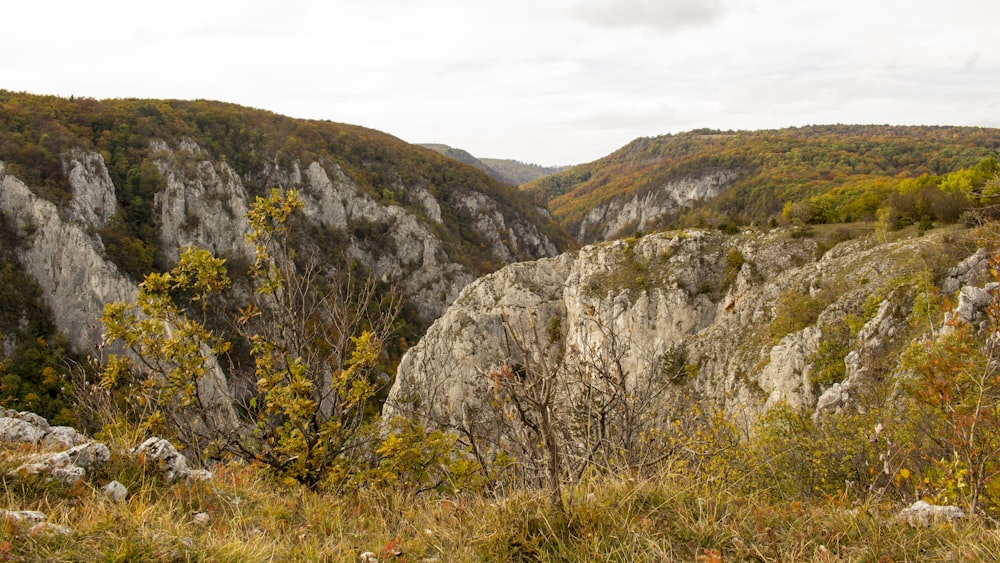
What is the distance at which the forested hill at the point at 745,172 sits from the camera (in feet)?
273

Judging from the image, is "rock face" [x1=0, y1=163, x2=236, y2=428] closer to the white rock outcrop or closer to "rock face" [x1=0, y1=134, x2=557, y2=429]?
"rock face" [x1=0, y1=134, x2=557, y2=429]

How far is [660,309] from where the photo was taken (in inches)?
1095

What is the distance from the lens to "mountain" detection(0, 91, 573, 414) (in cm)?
4566

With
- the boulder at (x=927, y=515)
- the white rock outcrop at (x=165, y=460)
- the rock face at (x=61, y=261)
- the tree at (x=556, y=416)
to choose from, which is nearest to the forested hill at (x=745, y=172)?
the tree at (x=556, y=416)

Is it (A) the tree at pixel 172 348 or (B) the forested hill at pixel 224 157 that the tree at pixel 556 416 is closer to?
(A) the tree at pixel 172 348

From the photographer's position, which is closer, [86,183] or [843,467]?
[843,467]

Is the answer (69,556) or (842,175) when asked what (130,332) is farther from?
(842,175)

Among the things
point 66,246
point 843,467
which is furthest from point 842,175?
point 66,246

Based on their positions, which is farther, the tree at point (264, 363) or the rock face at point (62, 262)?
the rock face at point (62, 262)

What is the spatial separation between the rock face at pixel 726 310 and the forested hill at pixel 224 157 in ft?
137

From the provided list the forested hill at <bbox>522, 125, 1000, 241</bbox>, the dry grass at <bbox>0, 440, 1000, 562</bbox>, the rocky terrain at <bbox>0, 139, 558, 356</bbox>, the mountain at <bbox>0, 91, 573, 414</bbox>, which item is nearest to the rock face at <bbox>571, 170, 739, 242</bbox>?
the forested hill at <bbox>522, 125, 1000, 241</bbox>

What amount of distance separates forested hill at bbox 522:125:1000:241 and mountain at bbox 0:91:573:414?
30.4m

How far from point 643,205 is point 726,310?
A: 107927 millimetres

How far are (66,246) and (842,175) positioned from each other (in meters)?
107
